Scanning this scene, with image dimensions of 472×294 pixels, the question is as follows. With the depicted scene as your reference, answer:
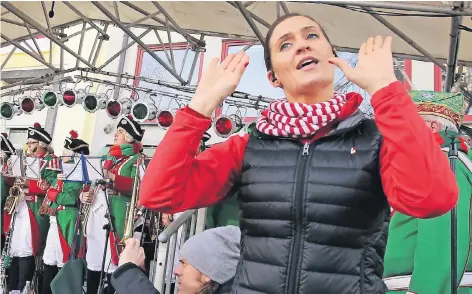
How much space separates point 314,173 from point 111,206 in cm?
418

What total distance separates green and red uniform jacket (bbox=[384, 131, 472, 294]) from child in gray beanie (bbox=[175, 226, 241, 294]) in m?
0.64

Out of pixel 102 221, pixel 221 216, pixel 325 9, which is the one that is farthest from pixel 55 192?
pixel 325 9

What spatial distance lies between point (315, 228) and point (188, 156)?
0.34 metres

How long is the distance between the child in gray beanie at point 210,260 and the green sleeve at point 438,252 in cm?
67

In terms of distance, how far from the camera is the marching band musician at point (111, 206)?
4871mm

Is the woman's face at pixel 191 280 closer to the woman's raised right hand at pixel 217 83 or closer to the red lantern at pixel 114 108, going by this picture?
the woman's raised right hand at pixel 217 83

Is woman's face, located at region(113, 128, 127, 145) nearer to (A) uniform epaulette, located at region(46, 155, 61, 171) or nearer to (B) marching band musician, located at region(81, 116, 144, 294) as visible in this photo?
(B) marching band musician, located at region(81, 116, 144, 294)

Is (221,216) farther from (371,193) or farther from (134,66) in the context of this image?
(134,66)

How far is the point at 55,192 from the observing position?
211 inches

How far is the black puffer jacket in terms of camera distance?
1.09m

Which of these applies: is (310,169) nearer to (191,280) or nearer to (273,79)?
(273,79)

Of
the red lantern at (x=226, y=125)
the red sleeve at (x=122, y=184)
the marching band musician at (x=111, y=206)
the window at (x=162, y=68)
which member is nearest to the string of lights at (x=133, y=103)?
the red lantern at (x=226, y=125)

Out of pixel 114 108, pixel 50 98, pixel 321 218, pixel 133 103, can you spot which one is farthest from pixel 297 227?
pixel 50 98

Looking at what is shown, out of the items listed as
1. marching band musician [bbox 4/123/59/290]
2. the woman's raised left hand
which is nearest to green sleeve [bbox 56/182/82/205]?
marching band musician [bbox 4/123/59/290]
